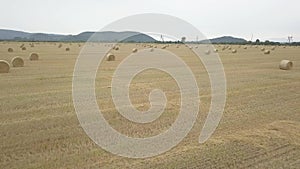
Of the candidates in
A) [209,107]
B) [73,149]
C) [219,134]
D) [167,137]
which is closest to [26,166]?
Answer: [73,149]

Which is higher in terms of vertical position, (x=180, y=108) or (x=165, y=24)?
(x=165, y=24)

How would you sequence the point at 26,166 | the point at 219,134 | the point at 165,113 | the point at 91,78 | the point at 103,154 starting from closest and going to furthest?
1. the point at 26,166
2. the point at 103,154
3. the point at 219,134
4. the point at 165,113
5. the point at 91,78

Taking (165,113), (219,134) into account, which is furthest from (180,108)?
(219,134)

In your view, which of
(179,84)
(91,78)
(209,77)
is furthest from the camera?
(209,77)

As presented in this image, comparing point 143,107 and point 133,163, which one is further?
point 143,107

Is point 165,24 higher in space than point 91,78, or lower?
higher

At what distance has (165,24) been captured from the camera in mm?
7617

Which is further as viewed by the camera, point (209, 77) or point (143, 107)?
point (209, 77)

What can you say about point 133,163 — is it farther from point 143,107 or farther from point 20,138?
point 143,107

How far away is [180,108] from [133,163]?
13.1 ft

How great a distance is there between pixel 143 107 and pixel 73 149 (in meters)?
3.55

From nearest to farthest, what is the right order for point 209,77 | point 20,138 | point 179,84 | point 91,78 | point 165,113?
point 20,138
point 165,113
point 179,84
point 91,78
point 209,77

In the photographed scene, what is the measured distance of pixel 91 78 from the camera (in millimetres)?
15180

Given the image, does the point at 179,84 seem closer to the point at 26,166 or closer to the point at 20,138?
the point at 20,138
